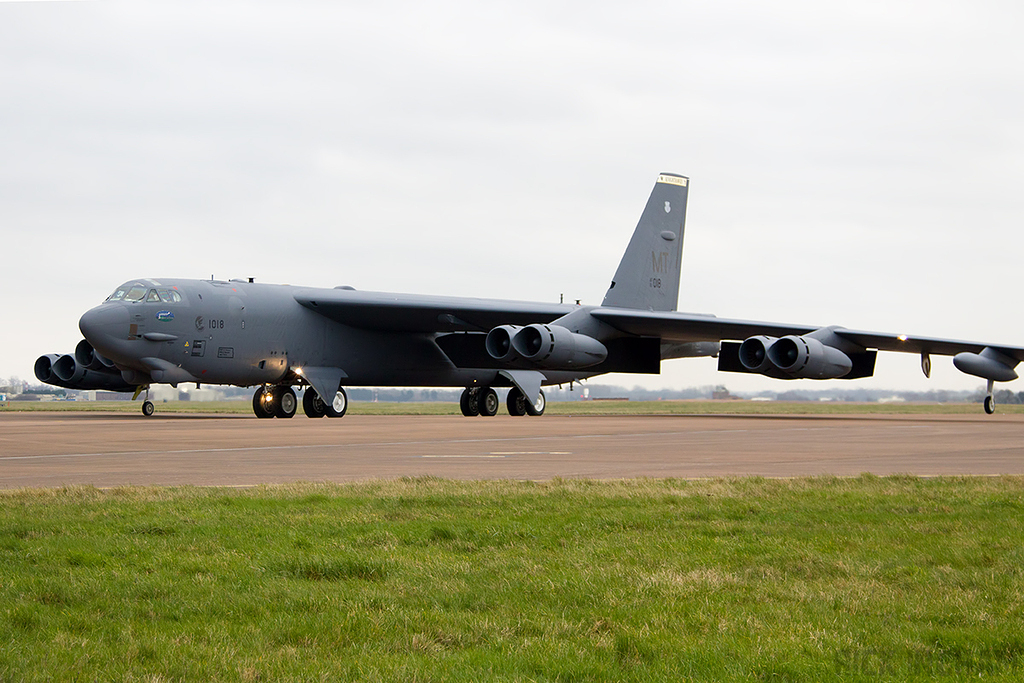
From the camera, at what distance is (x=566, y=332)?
2847 centimetres

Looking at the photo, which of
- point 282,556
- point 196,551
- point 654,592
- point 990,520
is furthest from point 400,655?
point 990,520

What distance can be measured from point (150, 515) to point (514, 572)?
3.18 m

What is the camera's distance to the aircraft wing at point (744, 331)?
96.8ft

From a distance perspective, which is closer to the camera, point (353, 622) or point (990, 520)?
point (353, 622)

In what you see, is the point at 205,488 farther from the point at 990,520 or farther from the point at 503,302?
the point at 503,302

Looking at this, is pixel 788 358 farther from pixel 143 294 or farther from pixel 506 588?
pixel 506 588

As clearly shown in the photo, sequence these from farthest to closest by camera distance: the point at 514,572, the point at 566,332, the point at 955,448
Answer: the point at 566,332 → the point at 955,448 → the point at 514,572

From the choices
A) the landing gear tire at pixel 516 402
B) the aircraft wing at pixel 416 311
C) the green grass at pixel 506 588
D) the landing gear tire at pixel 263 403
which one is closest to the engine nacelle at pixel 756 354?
the aircraft wing at pixel 416 311

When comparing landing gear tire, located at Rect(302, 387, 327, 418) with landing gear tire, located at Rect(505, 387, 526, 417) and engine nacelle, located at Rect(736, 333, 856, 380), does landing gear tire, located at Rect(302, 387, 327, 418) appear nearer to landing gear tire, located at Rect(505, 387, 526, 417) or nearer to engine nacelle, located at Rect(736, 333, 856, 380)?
landing gear tire, located at Rect(505, 387, 526, 417)

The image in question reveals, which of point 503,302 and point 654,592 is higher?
point 503,302

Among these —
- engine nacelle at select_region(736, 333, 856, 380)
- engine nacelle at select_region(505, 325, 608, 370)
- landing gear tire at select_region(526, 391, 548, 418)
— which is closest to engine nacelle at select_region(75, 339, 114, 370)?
engine nacelle at select_region(505, 325, 608, 370)

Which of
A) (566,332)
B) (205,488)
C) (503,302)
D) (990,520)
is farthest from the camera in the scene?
(503,302)

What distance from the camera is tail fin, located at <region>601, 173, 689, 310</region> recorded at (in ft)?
114

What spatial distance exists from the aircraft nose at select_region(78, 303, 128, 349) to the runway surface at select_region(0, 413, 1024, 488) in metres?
3.77
